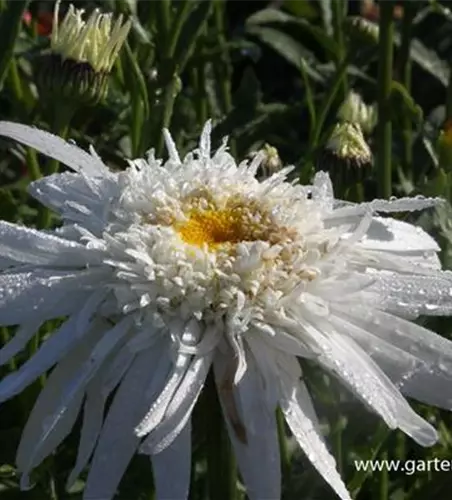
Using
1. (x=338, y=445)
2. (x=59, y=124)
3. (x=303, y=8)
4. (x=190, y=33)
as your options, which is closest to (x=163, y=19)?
(x=190, y=33)

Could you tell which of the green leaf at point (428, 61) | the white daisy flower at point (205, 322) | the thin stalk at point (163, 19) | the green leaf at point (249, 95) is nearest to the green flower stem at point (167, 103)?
the thin stalk at point (163, 19)

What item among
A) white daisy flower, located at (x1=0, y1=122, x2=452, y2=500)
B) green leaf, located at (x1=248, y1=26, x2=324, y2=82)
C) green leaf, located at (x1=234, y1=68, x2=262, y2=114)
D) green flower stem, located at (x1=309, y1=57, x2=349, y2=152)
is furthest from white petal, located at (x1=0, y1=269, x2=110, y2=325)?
green leaf, located at (x1=248, y1=26, x2=324, y2=82)

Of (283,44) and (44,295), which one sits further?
(283,44)

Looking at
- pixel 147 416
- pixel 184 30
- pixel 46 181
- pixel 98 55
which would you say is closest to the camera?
pixel 147 416

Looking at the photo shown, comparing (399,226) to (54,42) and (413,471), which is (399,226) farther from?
(54,42)

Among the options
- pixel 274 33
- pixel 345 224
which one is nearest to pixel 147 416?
pixel 345 224

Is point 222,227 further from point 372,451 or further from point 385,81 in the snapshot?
point 385,81
